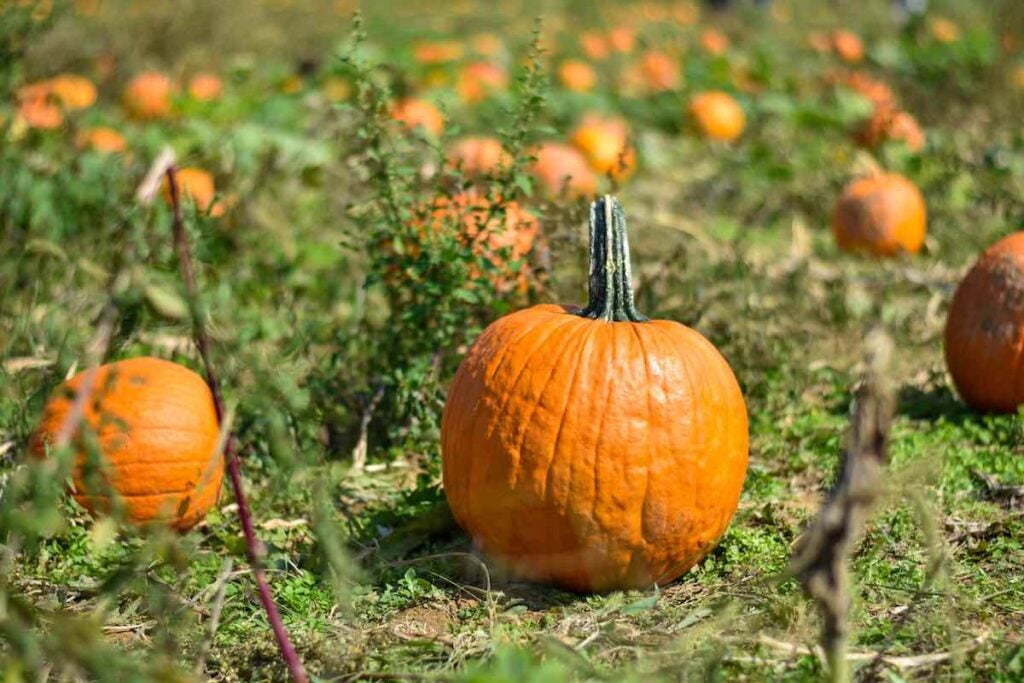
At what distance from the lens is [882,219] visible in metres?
6.59

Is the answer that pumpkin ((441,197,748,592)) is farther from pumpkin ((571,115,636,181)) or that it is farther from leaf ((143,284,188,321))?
pumpkin ((571,115,636,181))

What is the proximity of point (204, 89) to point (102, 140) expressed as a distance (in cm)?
184

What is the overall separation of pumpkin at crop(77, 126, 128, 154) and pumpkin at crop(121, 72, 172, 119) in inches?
35.2

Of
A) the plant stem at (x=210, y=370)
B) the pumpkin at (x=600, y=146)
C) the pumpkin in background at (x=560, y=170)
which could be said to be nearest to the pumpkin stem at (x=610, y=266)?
the plant stem at (x=210, y=370)

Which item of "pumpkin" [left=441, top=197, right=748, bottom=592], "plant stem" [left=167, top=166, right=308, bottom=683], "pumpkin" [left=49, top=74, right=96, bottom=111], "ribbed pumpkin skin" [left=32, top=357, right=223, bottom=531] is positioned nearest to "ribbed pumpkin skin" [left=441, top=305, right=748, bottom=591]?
"pumpkin" [left=441, top=197, right=748, bottom=592]

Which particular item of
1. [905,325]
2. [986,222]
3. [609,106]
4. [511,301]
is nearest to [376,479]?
[511,301]

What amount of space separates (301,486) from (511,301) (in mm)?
1076

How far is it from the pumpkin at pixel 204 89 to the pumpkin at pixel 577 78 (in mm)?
3288

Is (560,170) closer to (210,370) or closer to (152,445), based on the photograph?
(152,445)

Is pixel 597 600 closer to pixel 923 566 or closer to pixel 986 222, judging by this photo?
pixel 923 566

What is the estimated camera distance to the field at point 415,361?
2775mm

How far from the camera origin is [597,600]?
3.25 metres

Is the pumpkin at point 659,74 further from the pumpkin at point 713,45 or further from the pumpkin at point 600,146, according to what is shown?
the pumpkin at point 600,146

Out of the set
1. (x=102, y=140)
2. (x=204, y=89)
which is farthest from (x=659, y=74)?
(x=102, y=140)
